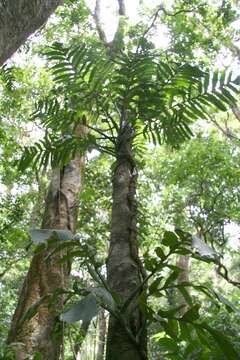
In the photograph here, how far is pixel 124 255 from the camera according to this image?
1.59 m

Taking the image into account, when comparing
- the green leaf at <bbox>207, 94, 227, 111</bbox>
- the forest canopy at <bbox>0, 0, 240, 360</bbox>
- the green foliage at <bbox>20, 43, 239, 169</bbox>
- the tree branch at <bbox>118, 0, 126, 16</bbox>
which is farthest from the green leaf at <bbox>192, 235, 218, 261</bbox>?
the tree branch at <bbox>118, 0, 126, 16</bbox>

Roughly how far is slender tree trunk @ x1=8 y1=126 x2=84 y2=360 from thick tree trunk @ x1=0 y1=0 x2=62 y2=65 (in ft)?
4.44

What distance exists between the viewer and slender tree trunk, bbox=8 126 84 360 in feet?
10.2

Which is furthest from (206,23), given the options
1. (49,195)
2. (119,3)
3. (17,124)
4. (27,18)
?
(27,18)

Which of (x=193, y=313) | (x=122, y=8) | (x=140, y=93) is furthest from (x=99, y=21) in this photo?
(x=193, y=313)

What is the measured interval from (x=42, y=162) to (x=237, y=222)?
593 centimetres

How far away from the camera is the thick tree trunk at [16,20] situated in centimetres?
254

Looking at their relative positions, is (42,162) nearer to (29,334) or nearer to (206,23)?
(29,334)

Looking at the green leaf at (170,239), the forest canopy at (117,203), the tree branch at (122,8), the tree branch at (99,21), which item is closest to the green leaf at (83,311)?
the forest canopy at (117,203)

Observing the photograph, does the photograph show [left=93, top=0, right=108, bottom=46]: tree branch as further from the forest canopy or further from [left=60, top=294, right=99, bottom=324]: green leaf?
[left=60, top=294, right=99, bottom=324]: green leaf

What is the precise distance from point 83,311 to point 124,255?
575 millimetres

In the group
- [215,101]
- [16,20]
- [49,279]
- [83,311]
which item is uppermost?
[16,20]

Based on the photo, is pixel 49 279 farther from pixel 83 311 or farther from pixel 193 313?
pixel 83 311

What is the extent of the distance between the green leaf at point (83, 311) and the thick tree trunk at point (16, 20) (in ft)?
6.36
